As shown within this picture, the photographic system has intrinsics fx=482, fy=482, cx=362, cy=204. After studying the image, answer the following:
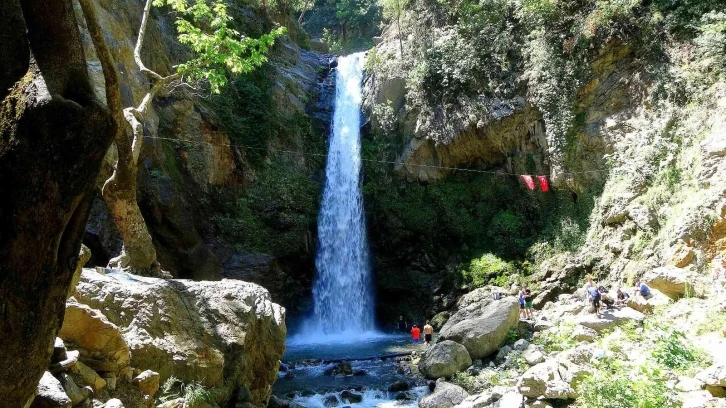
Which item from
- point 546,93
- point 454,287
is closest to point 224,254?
point 454,287

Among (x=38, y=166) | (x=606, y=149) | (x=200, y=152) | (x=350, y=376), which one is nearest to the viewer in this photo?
(x=38, y=166)

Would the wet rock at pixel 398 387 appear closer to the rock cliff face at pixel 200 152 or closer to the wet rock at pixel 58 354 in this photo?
the rock cliff face at pixel 200 152

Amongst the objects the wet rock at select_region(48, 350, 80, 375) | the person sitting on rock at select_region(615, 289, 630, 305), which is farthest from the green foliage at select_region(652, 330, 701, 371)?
the wet rock at select_region(48, 350, 80, 375)

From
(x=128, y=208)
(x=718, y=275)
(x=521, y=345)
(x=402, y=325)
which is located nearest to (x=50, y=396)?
(x=128, y=208)

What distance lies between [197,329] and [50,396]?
310 cm

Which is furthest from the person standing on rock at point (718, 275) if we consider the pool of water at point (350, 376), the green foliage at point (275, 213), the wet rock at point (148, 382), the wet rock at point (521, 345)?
the green foliage at point (275, 213)

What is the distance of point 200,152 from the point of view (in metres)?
17.7

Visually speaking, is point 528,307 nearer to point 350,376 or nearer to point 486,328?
point 486,328

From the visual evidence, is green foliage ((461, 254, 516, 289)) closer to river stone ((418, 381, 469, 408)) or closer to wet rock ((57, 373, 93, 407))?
river stone ((418, 381, 469, 408))

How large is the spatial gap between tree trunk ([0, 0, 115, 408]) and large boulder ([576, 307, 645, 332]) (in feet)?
30.9

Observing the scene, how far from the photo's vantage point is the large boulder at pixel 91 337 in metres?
4.88

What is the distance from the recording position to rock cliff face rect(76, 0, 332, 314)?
1419 centimetres

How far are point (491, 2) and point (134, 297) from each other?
1730 cm

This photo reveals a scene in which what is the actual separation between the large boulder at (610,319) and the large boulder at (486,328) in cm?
199
